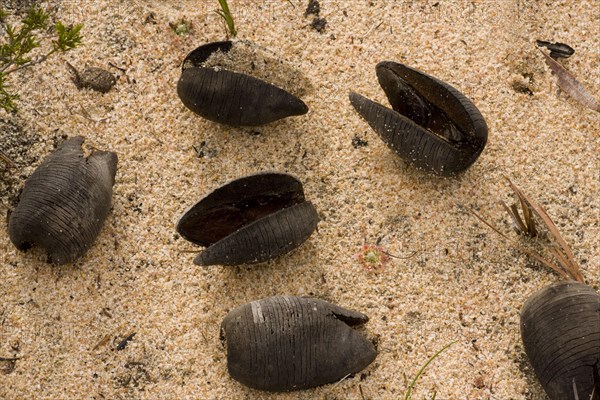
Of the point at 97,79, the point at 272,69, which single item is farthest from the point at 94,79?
the point at 272,69

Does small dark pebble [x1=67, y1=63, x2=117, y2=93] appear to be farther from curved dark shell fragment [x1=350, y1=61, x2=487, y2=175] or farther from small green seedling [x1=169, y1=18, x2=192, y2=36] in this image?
curved dark shell fragment [x1=350, y1=61, x2=487, y2=175]

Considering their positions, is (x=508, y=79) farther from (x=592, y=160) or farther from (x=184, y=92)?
(x=184, y=92)

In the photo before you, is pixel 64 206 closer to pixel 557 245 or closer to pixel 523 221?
pixel 523 221

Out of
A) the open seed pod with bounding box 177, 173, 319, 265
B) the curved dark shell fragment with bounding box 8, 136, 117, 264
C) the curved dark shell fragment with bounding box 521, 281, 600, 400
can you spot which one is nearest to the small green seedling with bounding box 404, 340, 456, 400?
the curved dark shell fragment with bounding box 521, 281, 600, 400

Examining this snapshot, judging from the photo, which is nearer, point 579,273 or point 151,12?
point 579,273

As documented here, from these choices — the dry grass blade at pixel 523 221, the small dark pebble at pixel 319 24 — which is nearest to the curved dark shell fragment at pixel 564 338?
the dry grass blade at pixel 523 221

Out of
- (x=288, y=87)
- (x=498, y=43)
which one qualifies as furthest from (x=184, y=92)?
(x=498, y=43)
